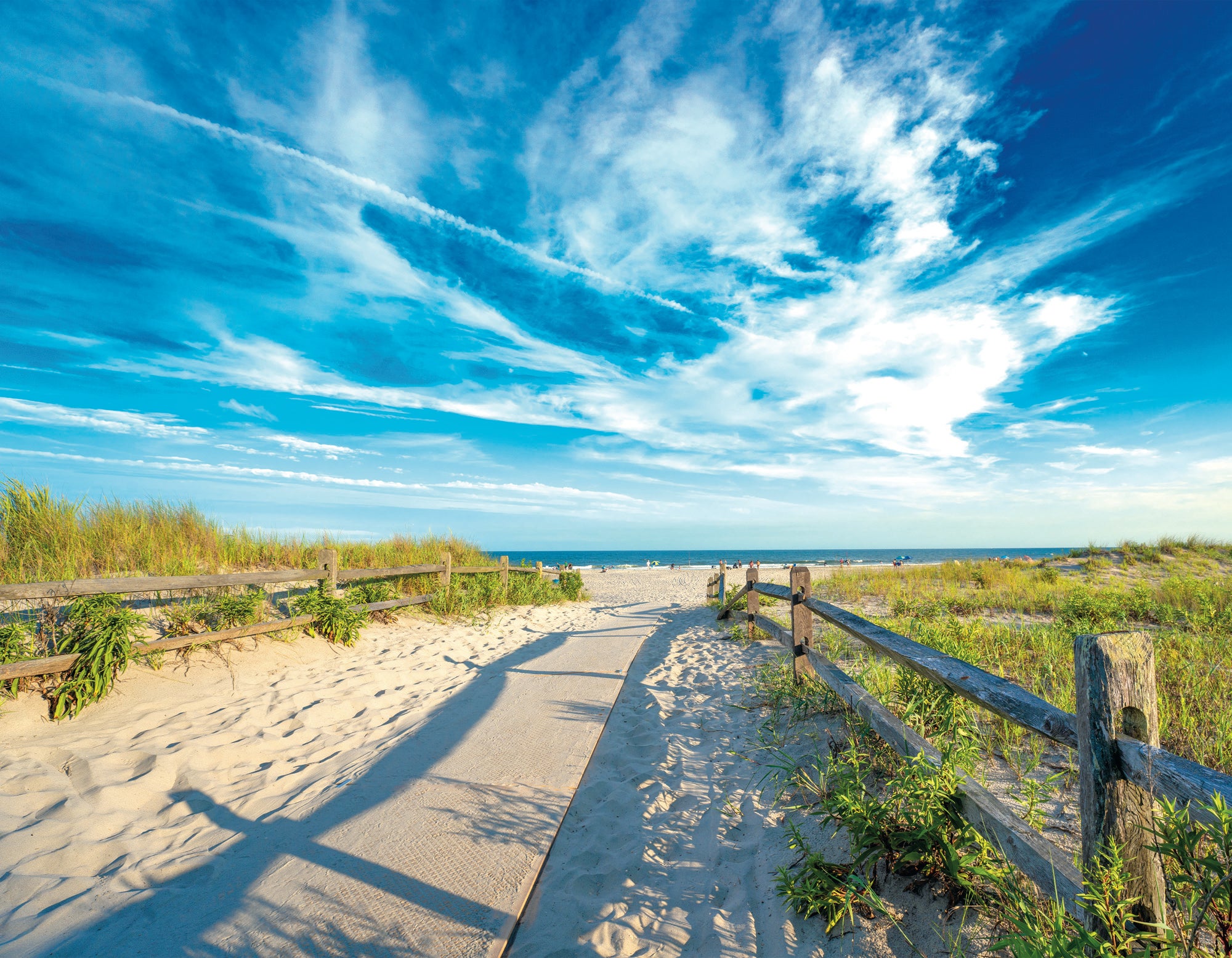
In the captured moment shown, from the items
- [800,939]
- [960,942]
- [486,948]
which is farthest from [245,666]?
[960,942]

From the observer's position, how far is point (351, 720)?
5.70m

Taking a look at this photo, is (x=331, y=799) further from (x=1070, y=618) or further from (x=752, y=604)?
(x=1070, y=618)

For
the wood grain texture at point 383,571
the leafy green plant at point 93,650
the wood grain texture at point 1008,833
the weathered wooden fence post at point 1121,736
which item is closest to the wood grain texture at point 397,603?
the wood grain texture at point 383,571

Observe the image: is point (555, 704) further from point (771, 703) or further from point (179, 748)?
point (179, 748)

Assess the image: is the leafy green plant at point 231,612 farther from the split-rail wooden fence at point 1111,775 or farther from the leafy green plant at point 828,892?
the split-rail wooden fence at point 1111,775

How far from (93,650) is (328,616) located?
126 inches

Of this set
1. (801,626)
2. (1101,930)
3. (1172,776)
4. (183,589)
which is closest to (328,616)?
(183,589)

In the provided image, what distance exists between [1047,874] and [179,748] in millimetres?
5944

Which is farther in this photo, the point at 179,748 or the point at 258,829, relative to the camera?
the point at 179,748

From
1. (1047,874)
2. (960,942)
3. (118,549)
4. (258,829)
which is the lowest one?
(258,829)

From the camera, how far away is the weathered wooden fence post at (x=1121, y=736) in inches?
73.0

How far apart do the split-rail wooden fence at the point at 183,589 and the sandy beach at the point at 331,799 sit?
0.30 meters

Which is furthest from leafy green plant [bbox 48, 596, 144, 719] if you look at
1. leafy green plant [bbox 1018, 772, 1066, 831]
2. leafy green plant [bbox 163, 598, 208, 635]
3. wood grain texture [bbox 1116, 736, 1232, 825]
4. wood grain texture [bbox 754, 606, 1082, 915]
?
wood grain texture [bbox 1116, 736, 1232, 825]

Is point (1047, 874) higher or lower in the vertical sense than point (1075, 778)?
higher
